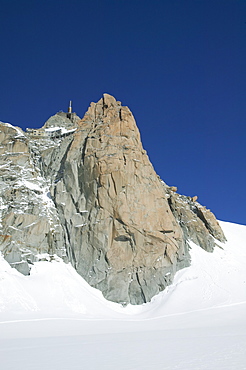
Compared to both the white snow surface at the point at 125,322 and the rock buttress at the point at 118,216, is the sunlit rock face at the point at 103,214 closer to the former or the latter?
the rock buttress at the point at 118,216

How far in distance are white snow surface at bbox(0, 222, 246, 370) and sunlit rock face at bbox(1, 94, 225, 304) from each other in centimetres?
181

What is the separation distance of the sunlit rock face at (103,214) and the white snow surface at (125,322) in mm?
1809

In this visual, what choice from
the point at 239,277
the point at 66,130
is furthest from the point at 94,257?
the point at 66,130

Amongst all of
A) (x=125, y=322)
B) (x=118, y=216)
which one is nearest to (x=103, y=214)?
(x=118, y=216)

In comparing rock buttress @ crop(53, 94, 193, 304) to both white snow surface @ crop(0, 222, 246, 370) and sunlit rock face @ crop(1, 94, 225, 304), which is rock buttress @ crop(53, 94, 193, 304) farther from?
white snow surface @ crop(0, 222, 246, 370)

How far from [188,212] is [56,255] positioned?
22429 millimetres

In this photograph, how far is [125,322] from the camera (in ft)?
99.4

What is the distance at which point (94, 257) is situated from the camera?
39.3 meters

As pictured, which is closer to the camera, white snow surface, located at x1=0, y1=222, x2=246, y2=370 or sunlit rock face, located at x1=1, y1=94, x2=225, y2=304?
white snow surface, located at x1=0, y1=222, x2=246, y2=370

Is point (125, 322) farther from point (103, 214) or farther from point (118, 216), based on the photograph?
point (103, 214)

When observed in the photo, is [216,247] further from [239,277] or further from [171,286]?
[171,286]

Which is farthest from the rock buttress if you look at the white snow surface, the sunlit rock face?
the white snow surface

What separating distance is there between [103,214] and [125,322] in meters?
14.0

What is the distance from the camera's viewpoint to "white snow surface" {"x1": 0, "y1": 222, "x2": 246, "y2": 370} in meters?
12.0
